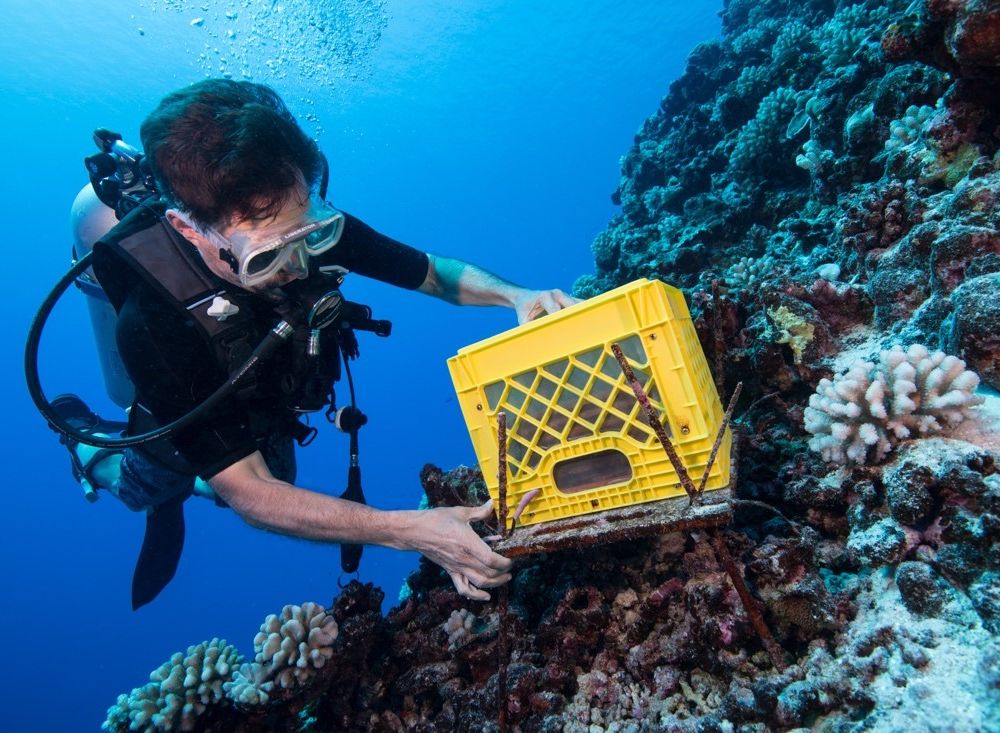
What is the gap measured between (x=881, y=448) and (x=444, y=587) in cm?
335

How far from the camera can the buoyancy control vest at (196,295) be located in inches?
128

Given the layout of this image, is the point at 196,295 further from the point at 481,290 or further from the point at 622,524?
the point at 622,524

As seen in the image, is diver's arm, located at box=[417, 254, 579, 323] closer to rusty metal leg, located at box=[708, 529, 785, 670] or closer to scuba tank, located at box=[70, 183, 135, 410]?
rusty metal leg, located at box=[708, 529, 785, 670]

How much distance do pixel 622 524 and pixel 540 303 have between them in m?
1.53

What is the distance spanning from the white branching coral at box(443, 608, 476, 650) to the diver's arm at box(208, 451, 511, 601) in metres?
0.93

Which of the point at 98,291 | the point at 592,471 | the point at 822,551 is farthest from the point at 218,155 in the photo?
the point at 822,551

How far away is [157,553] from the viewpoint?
5.63 m

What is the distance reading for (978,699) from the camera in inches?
59.5

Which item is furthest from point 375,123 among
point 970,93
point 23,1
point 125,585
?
→ point 970,93

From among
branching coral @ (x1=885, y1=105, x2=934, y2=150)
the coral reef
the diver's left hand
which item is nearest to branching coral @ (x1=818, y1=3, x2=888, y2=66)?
the coral reef

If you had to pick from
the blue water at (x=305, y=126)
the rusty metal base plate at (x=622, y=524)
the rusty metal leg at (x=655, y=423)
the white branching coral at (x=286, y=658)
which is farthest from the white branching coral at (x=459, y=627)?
the blue water at (x=305, y=126)

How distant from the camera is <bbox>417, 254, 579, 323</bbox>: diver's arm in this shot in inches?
128

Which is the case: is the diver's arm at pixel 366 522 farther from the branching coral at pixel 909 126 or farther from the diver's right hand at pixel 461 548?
the branching coral at pixel 909 126

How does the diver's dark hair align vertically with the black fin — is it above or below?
above
